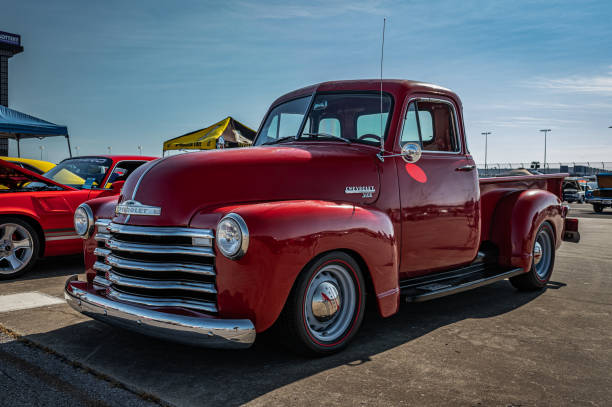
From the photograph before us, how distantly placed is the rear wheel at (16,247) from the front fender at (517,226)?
216 inches

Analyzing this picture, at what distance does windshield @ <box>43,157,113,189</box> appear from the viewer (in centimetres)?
746

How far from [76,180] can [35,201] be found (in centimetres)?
97

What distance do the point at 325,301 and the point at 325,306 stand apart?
0.12 feet

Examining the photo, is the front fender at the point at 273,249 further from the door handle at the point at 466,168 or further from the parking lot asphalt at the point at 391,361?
the door handle at the point at 466,168

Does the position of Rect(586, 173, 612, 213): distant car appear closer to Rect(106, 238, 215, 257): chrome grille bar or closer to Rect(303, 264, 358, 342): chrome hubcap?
Rect(303, 264, 358, 342): chrome hubcap

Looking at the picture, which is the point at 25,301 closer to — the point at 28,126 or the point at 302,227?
the point at 302,227

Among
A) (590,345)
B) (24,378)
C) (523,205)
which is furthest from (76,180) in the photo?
(590,345)

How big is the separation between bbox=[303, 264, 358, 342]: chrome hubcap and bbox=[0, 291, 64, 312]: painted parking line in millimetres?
2956

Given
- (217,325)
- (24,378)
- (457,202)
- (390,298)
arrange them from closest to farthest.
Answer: (217,325), (24,378), (390,298), (457,202)

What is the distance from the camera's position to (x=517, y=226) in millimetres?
5453

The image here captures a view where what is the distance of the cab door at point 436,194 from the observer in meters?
4.40

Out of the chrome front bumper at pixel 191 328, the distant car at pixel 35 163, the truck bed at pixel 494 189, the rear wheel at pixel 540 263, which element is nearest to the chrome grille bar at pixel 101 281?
the chrome front bumper at pixel 191 328

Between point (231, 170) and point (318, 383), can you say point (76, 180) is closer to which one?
point (231, 170)

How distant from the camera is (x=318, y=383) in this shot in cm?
315
